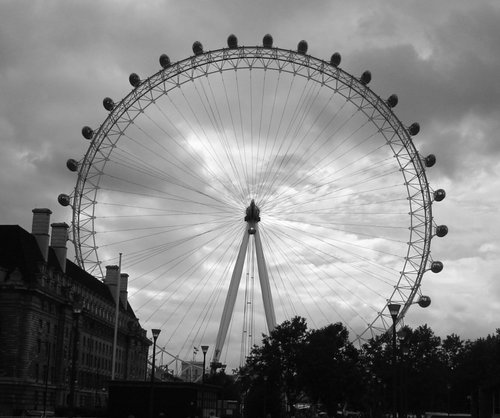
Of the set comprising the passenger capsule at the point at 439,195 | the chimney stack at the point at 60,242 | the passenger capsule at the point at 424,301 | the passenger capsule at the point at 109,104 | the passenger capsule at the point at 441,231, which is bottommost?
the passenger capsule at the point at 424,301

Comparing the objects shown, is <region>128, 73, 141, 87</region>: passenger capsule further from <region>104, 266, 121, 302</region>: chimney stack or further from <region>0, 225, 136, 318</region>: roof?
<region>104, 266, 121, 302</region>: chimney stack

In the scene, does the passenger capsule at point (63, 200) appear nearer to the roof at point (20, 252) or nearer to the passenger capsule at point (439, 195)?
the roof at point (20, 252)

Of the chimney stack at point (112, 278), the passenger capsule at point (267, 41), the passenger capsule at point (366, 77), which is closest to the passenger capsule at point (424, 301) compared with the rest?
the passenger capsule at point (366, 77)

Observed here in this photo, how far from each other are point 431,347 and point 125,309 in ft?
175

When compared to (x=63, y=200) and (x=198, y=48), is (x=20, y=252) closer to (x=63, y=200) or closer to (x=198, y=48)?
(x=63, y=200)

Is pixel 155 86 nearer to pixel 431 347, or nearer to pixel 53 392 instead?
pixel 53 392

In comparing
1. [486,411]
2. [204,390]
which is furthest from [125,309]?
[486,411]

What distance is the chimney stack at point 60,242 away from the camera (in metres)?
109

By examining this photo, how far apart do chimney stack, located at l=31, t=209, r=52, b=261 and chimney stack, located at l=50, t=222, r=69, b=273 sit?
6199 mm

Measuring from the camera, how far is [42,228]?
10262cm

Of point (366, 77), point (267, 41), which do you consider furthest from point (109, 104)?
point (366, 77)

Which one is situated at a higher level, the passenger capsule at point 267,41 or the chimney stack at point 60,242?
the passenger capsule at point 267,41

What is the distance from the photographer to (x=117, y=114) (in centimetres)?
8012

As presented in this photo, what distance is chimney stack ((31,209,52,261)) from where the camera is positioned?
101438 mm
